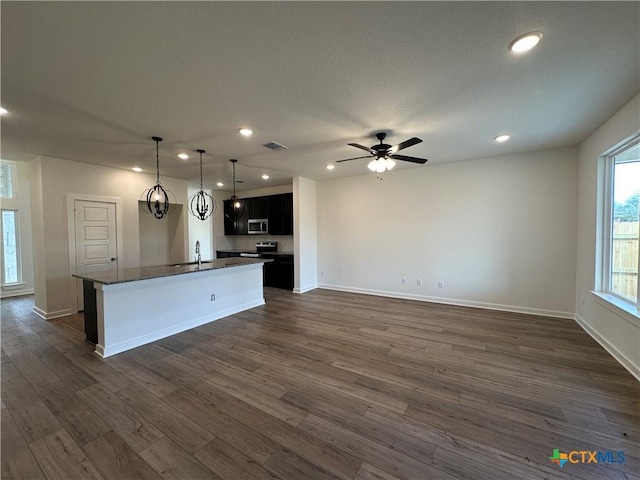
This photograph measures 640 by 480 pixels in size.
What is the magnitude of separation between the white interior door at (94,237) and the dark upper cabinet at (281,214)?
341 centimetres

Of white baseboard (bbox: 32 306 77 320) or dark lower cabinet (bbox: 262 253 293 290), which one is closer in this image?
white baseboard (bbox: 32 306 77 320)

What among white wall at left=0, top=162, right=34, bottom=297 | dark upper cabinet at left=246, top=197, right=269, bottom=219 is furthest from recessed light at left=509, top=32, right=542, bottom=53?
white wall at left=0, top=162, right=34, bottom=297

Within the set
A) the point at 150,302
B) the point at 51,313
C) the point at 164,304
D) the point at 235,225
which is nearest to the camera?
the point at 150,302

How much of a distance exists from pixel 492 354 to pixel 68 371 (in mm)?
4646

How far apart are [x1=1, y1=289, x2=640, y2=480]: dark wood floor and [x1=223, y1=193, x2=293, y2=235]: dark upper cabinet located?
363 centimetres

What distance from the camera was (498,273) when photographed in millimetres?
4641

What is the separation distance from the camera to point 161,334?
3574 millimetres

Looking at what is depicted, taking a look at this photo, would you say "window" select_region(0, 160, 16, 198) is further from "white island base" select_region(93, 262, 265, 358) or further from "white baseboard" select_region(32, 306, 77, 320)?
"white island base" select_region(93, 262, 265, 358)

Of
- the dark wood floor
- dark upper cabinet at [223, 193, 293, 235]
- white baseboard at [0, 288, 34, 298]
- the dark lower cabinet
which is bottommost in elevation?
the dark wood floor

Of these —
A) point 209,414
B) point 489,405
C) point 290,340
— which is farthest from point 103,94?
point 489,405

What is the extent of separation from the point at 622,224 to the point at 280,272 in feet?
19.6

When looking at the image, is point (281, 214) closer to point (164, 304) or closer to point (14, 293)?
point (164, 304)

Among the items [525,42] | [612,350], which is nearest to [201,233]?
[525,42]

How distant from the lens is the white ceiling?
1550 mm
